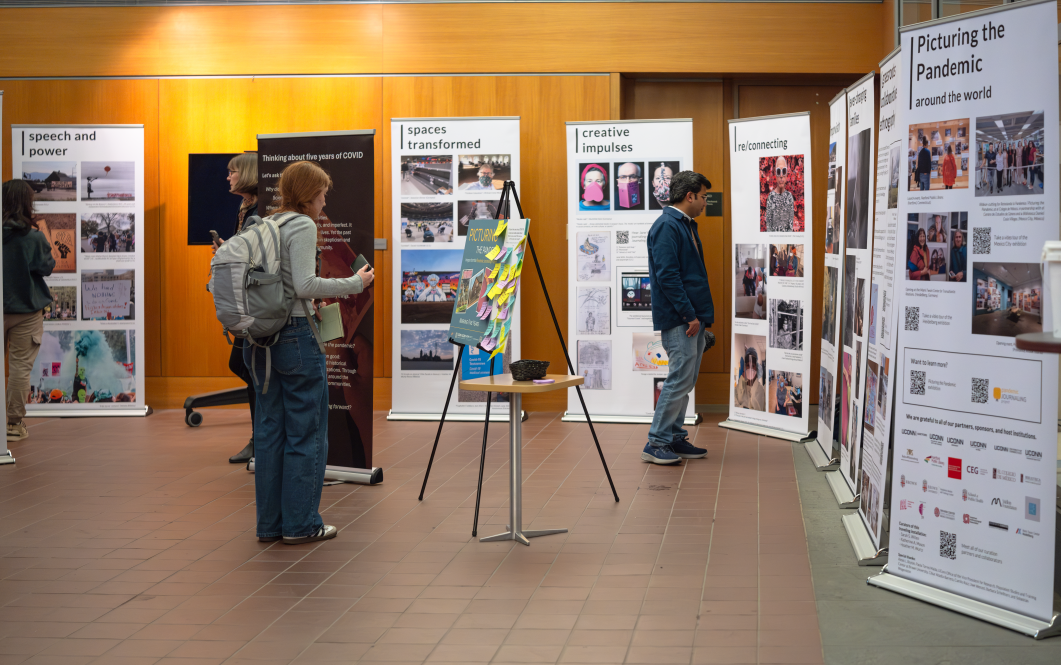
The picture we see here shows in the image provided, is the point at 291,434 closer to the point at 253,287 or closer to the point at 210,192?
the point at 253,287

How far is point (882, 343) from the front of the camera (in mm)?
4090

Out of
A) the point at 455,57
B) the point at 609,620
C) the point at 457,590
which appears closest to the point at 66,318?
the point at 455,57

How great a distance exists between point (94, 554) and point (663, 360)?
430 centimetres

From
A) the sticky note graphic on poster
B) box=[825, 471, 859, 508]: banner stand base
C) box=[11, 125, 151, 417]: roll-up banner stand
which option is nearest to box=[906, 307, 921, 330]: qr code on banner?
box=[825, 471, 859, 508]: banner stand base

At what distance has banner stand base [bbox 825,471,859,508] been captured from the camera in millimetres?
4832

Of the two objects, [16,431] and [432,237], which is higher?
[432,237]

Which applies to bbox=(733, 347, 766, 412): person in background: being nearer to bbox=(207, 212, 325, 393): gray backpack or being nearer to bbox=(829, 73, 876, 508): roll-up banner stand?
bbox=(829, 73, 876, 508): roll-up banner stand

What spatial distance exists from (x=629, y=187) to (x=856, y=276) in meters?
2.76

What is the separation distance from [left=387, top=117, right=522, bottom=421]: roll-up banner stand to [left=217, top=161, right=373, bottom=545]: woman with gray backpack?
3.12 metres

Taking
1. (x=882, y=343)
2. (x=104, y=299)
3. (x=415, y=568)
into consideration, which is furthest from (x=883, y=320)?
(x=104, y=299)

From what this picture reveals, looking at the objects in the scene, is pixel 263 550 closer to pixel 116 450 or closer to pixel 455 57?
pixel 116 450

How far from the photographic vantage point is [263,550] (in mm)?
4262

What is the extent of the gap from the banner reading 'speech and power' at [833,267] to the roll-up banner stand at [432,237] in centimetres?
263

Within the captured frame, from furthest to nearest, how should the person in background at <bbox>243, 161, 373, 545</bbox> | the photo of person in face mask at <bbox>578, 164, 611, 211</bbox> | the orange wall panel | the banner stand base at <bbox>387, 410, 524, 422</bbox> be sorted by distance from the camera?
the orange wall panel
the banner stand base at <bbox>387, 410, 524, 422</bbox>
the photo of person in face mask at <bbox>578, 164, 611, 211</bbox>
the person in background at <bbox>243, 161, 373, 545</bbox>
